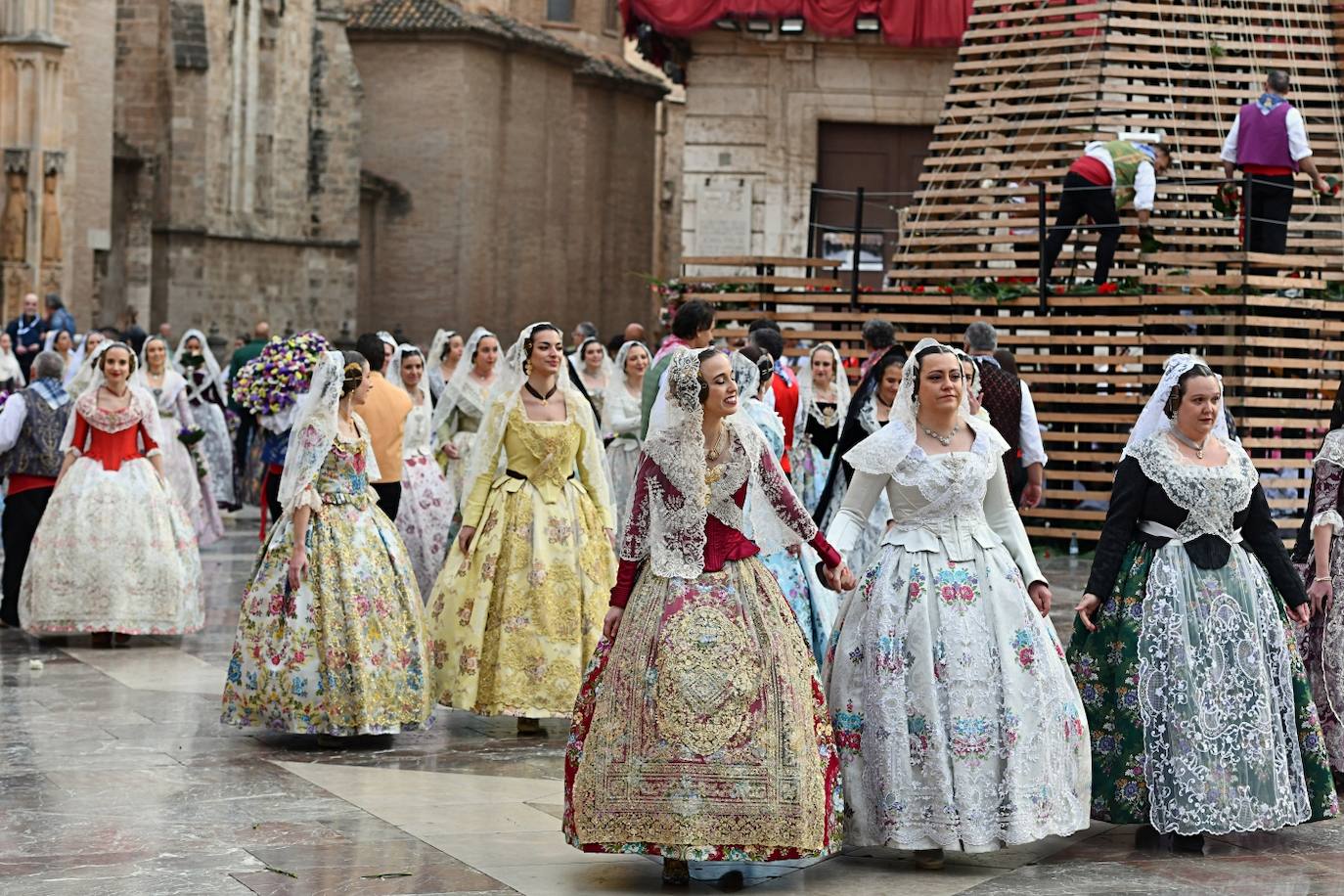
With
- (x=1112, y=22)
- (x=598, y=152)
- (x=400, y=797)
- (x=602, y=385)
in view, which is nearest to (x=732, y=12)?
(x=1112, y=22)

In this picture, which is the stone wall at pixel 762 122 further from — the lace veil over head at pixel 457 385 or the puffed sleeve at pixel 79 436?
the puffed sleeve at pixel 79 436

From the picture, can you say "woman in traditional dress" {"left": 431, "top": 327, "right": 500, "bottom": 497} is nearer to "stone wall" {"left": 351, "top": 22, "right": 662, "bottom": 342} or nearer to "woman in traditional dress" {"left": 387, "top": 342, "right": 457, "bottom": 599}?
"woman in traditional dress" {"left": 387, "top": 342, "right": 457, "bottom": 599}

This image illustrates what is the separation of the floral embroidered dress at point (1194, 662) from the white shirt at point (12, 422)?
299 inches

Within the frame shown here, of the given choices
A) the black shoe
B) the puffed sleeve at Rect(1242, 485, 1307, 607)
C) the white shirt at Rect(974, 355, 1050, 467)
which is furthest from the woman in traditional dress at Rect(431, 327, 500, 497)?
the black shoe

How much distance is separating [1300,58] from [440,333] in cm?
1033

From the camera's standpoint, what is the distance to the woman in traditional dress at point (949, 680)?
7070 mm

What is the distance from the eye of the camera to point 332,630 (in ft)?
30.8

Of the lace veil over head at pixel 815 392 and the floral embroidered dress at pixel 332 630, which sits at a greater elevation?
the lace veil over head at pixel 815 392

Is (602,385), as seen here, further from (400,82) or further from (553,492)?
(400,82)

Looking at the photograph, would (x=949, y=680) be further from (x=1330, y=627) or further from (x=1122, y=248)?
(x=1122, y=248)

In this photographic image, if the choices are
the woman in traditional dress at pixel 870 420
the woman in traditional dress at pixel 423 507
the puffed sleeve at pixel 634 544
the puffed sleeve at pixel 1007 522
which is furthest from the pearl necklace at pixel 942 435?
the woman in traditional dress at pixel 423 507

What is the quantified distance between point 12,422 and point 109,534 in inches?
45.1

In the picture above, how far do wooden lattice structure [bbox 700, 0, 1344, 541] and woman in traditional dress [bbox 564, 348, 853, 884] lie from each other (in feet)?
35.1

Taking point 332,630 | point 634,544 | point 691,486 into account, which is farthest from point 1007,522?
point 332,630
